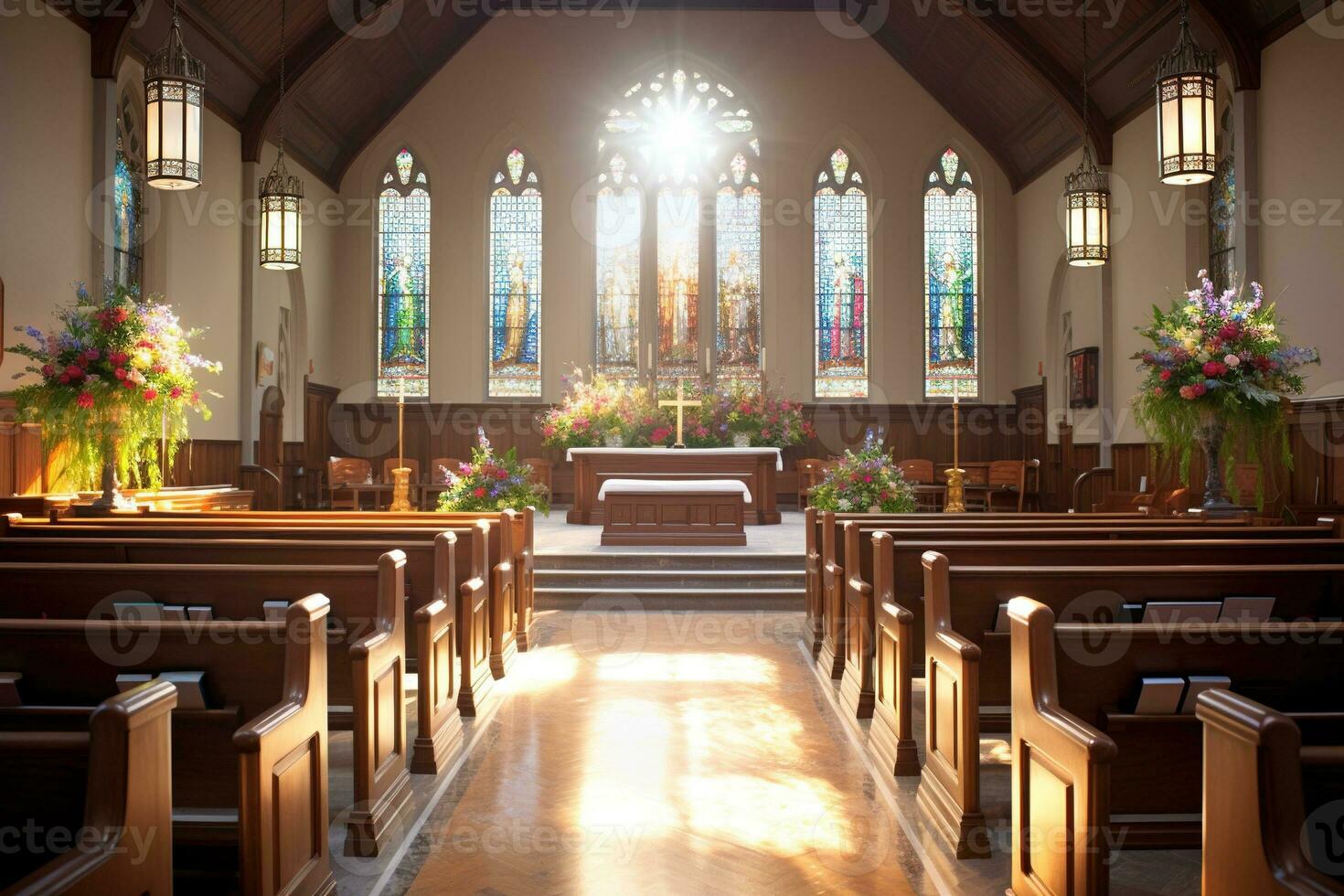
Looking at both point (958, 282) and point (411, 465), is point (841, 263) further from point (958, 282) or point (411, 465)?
point (411, 465)

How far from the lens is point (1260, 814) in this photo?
5.19 ft

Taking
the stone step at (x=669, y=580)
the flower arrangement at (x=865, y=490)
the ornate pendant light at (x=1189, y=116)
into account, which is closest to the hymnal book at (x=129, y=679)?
the stone step at (x=669, y=580)

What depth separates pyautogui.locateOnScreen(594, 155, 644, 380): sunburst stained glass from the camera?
47.0 ft

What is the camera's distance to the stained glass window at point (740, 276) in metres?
14.3

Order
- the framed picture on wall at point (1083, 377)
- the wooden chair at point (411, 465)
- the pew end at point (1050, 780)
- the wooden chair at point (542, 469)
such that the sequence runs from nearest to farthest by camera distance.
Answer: the pew end at point (1050, 780) < the framed picture on wall at point (1083, 377) < the wooden chair at point (411, 465) < the wooden chair at point (542, 469)

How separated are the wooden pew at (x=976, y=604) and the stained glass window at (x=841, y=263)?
1092 cm

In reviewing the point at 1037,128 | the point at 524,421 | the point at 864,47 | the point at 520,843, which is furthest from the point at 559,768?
the point at 864,47

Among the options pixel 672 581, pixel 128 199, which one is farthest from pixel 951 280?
pixel 128 199

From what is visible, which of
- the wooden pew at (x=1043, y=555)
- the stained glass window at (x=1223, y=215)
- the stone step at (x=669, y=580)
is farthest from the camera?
the stained glass window at (x=1223, y=215)

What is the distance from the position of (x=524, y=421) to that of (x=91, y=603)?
10.8 metres

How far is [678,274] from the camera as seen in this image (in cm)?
1441

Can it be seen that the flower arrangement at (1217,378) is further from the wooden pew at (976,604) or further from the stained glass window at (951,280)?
the stained glass window at (951,280)

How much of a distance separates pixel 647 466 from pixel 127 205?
572 centimetres

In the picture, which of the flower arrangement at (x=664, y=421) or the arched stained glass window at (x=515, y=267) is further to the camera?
the arched stained glass window at (x=515, y=267)
